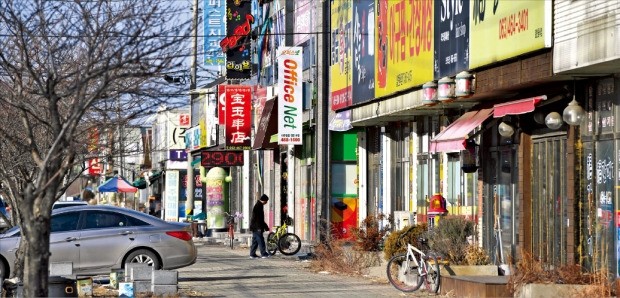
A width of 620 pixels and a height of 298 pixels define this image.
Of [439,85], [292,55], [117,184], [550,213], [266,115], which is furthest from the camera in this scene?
[117,184]

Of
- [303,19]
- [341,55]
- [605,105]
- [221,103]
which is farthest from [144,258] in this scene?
[221,103]

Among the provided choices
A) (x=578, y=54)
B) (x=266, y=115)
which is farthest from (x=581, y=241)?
(x=266, y=115)

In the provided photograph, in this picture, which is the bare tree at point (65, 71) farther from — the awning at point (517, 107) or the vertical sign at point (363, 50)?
the vertical sign at point (363, 50)

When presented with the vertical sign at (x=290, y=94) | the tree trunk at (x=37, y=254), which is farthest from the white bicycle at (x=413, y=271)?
the vertical sign at (x=290, y=94)

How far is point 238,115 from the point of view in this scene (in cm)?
4812

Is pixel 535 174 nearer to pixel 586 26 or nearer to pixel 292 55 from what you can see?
pixel 586 26

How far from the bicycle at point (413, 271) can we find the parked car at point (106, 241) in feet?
15.1

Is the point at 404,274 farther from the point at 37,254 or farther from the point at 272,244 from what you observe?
the point at 272,244

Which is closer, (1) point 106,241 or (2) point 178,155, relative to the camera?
(1) point 106,241

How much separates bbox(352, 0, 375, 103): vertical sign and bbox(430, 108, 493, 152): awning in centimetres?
532

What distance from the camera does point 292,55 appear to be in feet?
119

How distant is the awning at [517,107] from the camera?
1981 cm

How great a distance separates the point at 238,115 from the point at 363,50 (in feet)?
61.0

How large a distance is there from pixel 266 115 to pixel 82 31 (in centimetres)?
2643
